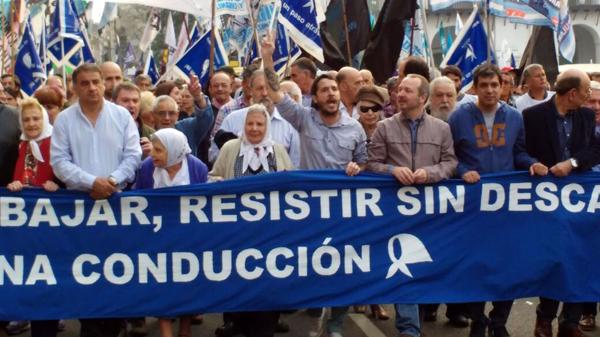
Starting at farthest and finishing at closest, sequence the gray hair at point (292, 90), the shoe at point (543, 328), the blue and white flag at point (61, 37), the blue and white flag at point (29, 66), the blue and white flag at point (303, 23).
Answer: the blue and white flag at point (61, 37), the blue and white flag at point (29, 66), the blue and white flag at point (303, 23), the gray hair at point (292, 90), the shoe at point (543, 328)

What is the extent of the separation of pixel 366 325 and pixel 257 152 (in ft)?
5.60

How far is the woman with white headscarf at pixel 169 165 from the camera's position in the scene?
6633 mm

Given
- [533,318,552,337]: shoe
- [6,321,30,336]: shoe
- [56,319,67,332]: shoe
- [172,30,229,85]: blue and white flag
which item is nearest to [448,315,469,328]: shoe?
[533,318,552,337]: shoe

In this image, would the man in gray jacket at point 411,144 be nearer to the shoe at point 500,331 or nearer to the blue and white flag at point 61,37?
the shoe at point 500,331

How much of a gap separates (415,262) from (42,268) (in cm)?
239

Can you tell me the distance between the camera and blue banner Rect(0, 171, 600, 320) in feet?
21.0

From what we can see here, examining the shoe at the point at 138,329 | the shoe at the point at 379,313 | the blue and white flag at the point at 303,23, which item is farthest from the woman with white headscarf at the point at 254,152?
the blue and white flag at the point at 303,23

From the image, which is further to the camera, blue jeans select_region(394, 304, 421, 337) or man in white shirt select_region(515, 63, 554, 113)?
man in white shirt select_region(515, 63, 554, 113)

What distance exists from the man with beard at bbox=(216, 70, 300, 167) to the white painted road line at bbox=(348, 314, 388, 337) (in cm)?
133

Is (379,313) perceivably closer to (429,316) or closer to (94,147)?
(429,316)

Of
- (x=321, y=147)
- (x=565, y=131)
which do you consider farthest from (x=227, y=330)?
(x=565, y=131)

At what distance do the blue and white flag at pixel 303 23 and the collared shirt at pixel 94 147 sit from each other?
6.15 meters

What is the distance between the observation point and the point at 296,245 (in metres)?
6.51

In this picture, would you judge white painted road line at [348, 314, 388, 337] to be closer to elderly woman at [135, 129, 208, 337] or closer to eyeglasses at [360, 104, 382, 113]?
elderly woman at [135, 129, 208, 337]
